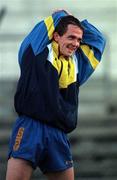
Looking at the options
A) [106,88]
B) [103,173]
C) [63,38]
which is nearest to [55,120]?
[63,38]

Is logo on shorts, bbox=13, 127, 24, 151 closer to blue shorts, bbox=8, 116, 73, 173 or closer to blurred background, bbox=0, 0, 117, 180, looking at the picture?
blue shorts, bbox=8, 116, 73, 173

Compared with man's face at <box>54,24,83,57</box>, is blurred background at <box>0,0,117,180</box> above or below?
below

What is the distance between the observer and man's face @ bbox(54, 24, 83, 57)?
540cm

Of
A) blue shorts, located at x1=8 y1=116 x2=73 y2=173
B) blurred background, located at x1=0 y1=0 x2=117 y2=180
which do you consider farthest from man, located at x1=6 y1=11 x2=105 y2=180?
blurred background, located at x1=0 y1=0 x2=117 y2=180

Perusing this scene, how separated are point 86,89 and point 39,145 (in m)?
5.15

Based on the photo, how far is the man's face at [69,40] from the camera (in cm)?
540

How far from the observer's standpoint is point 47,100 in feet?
17.3

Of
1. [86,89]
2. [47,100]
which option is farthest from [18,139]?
[86,89]

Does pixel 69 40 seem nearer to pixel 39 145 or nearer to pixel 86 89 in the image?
pixel 39 145

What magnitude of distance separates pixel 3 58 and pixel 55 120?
5.06 meters

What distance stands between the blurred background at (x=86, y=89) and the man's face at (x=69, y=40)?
3791 mm

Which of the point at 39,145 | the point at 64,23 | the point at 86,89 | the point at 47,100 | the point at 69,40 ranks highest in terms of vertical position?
the point at 64,23

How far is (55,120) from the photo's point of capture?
5.30 metres

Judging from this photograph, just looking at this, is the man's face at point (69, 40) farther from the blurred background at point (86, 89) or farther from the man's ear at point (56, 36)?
the blurred background at point (86, 89)
